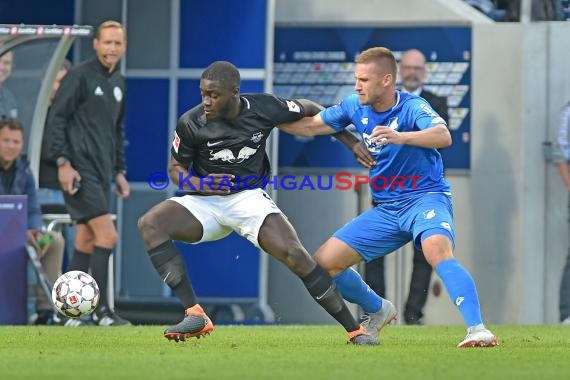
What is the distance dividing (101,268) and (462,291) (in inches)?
177

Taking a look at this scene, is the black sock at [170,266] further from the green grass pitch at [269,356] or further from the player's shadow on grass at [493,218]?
the player's shadow on grass at [493,218]

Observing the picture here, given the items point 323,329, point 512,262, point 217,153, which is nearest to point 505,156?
point 512,262

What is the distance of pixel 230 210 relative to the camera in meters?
10.9

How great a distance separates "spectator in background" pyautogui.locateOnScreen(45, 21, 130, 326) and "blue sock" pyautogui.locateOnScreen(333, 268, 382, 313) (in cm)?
348

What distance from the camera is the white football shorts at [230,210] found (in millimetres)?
10805

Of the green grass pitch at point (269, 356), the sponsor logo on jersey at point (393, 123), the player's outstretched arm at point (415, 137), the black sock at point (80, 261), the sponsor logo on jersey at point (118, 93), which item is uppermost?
the sponsor logo on jersey at point (118, 93)

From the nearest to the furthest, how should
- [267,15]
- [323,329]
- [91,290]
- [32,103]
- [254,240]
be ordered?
[254,240]
[91,290]
[323,329]
[32,103]
[267,15]

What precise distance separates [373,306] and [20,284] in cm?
432

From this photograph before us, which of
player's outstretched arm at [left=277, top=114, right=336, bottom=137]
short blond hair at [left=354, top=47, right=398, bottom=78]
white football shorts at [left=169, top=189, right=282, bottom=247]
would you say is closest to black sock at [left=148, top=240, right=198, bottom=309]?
white football shorts at [left=169, top=189, right=282, bottom=247]

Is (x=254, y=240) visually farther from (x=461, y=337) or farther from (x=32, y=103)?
(x=32, y=103)

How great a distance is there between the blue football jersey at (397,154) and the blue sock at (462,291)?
63 centimetres

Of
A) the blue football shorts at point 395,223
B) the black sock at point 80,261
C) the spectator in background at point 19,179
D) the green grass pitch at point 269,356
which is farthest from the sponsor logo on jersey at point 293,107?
the spectator in background at point 19,179

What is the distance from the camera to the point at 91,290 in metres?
12.2

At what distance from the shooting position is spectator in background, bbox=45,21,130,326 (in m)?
13.9
